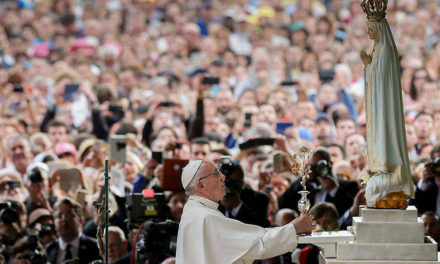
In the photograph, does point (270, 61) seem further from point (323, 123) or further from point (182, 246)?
point (182, 246)

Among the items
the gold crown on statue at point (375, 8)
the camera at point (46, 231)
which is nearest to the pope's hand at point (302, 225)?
the gold crown on statue at point (375, 8)

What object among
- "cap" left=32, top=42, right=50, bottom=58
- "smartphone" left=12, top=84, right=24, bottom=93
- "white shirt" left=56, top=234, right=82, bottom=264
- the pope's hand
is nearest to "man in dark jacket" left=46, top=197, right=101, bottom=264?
"white shirt" left=56, top=234, right=82, bottom=264

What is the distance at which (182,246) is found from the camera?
8.76m

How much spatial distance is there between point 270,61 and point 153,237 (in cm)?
1204

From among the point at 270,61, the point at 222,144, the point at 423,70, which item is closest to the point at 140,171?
the point at 222,144

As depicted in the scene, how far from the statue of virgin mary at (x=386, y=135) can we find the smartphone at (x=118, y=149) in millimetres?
7070

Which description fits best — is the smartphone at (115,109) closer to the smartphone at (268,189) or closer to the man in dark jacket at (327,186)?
the smartphone at (268,189)

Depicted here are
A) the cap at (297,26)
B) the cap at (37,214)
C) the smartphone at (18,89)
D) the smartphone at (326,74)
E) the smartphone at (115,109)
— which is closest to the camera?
the cap at (37,214)

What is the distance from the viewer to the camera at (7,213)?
13.2 meters

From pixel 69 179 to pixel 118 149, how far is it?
1.29 metres

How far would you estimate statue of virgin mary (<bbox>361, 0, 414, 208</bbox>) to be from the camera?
901 centimetres

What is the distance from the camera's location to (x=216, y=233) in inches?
344

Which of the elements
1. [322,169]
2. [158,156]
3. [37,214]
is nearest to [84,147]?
[158,156]

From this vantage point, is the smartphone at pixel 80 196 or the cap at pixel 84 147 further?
the cap at pixel 84 147
